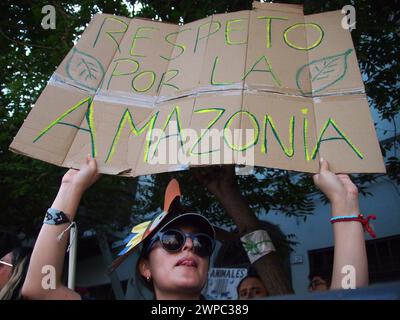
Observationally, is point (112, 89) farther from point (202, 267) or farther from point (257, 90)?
point (202, 267)

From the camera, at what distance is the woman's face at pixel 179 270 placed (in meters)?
1.79

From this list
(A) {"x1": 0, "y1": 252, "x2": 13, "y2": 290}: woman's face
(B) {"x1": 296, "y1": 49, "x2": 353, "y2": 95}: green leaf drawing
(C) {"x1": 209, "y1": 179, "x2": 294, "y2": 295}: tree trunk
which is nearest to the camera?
(B) {"x1": 296, "y1": 49, "x2": 353, "y2": 95}: green leaf drawing

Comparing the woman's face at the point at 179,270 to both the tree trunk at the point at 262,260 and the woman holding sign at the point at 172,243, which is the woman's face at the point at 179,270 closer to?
the woman holding sign at the point at 172,243

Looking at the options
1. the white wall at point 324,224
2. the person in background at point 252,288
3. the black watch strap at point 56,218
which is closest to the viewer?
the black watch strap at point 56,218

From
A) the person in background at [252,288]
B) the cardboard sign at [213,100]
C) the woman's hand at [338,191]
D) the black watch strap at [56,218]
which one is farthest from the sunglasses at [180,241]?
the person in background at [252,288]

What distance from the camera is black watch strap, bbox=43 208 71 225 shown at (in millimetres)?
1773

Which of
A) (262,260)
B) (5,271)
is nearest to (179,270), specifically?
(262,260)

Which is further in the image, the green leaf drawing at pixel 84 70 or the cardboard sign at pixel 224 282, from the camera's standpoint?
the cardboard sign at pixel 224 282

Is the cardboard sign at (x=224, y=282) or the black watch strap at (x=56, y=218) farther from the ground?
the cardboard sign at (x=224, y=282)

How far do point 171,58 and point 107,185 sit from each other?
4719mm

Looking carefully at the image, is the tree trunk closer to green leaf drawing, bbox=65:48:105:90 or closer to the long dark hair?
green leaf drawing, bbox=65:48:105:90

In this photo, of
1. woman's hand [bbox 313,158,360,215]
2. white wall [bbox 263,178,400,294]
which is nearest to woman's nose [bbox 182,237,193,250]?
woman's hand [bbox 313,158,360,215]

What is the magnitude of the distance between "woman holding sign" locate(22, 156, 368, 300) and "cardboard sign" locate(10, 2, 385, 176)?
0.15 metres

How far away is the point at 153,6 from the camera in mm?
4633
